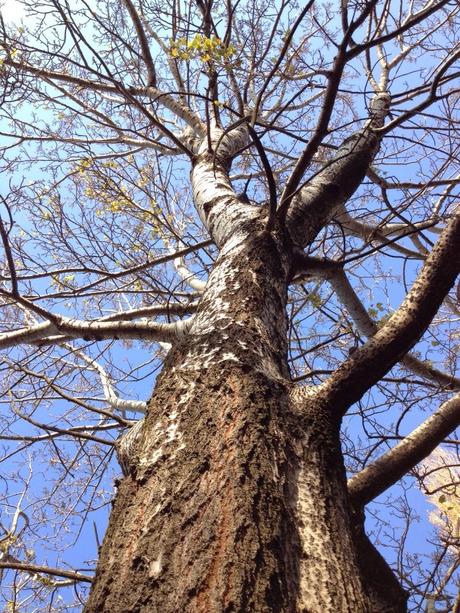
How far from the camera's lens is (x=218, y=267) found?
1882 millimetres

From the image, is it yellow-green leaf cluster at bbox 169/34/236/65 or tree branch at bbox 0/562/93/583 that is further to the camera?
yellow-green leaf cluster at bbox 169/34/236/65

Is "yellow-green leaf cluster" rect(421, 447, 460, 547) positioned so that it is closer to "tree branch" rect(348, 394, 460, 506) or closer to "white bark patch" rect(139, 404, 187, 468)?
"tree branch" rect(348, 394, 460, 506)

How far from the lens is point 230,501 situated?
858 millimetres

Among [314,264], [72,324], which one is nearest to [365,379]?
[314,264]

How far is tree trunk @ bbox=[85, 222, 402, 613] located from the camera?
2.46 ft

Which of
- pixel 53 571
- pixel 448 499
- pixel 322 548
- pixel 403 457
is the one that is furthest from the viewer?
pixel 448 499

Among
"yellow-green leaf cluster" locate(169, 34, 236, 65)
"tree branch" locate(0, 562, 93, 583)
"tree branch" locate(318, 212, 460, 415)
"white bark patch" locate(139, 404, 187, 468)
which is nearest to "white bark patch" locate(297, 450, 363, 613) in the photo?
"tree branch" locate(318, 212, 460, 415)

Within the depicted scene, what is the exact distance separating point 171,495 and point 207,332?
594 millimetres

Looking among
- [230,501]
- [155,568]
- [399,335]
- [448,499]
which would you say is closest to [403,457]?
[399,335]

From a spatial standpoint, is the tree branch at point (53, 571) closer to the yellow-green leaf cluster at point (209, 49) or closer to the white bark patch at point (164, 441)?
the white bark patch at point (164, 441)

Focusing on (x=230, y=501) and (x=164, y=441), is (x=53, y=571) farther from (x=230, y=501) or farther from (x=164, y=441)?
(x=230, y=501)

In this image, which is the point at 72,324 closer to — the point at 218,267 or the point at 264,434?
the point at 218,267

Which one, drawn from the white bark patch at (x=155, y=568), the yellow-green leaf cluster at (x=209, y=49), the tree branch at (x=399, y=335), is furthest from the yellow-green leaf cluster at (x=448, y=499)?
the yellow-green leaf cluster at (x=209, y=49)

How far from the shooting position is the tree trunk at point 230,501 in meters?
0.75
